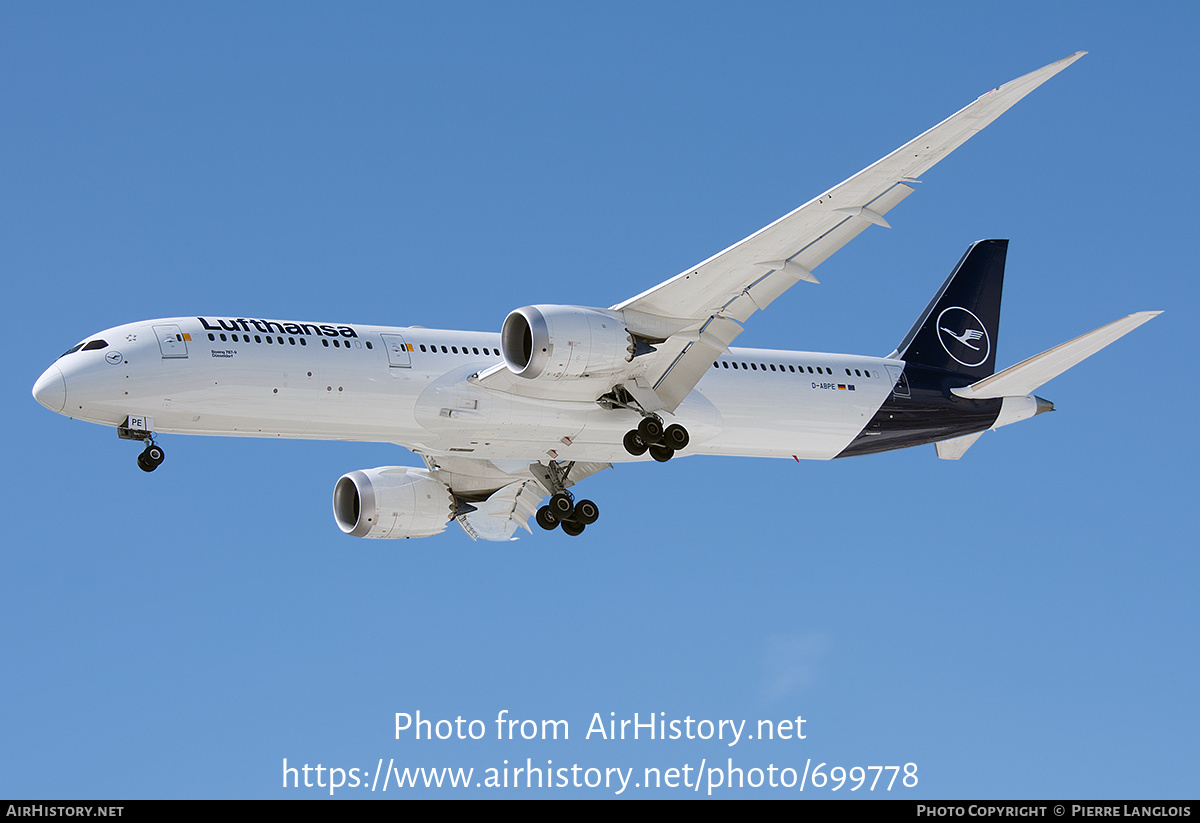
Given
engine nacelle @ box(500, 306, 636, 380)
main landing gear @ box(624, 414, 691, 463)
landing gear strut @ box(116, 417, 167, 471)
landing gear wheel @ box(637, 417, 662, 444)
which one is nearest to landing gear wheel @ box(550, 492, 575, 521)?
main landing gear @ box(624, 414, 691, 463)

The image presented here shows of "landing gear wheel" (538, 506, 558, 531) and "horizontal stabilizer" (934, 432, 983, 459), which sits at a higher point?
"horizontal stabilizer" (934, 432, 983, 459)

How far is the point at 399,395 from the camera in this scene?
26.7 m

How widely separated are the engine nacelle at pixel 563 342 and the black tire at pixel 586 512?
5.12m

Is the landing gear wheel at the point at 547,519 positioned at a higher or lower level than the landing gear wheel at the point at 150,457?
higher

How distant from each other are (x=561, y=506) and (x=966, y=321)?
11920 mm

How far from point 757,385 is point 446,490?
8160 mm

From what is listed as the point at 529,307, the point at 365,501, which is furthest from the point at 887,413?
the point at 365,501

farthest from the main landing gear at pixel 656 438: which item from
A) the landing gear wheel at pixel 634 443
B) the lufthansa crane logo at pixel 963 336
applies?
the lufthansa crane logo at pixel 963 336

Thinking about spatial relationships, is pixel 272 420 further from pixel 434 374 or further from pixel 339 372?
pixel 434 374

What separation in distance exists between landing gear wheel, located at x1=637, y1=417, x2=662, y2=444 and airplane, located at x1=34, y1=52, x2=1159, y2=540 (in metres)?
0.04

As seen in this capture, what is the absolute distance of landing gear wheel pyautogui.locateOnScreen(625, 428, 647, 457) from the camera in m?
28.4

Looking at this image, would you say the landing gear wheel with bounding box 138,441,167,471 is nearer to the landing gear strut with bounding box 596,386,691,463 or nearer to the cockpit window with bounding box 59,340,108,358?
the cockpit window with bounding box 59,340,108,358

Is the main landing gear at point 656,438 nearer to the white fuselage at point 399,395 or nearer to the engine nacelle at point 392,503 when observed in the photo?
the white fuselage at point 399,395

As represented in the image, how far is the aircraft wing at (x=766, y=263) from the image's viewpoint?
75.1ft
